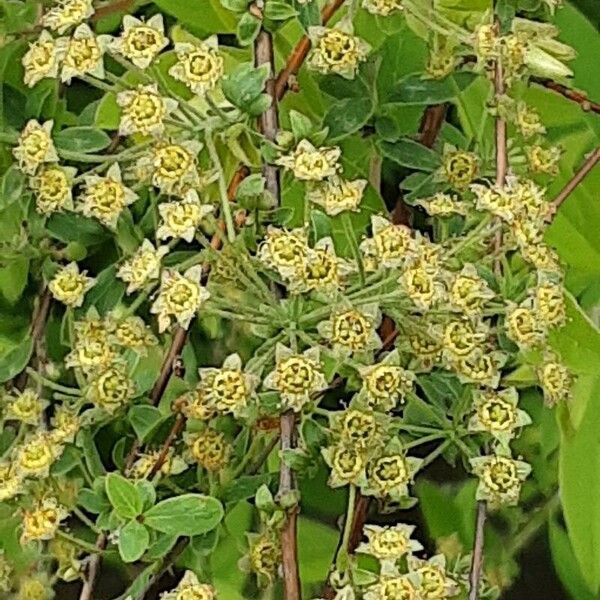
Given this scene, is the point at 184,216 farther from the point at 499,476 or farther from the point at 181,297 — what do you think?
the point at 499,476

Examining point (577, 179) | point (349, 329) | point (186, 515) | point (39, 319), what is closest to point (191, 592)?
point (186, 515)

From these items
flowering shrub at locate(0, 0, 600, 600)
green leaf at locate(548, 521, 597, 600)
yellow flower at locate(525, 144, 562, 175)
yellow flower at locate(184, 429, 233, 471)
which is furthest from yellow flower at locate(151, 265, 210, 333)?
green leaf at locate(548, 521, 597, 600)

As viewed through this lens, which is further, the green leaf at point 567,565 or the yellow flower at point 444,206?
the green leaf at point 567,565

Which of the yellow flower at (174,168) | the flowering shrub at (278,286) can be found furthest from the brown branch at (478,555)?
the yellow flower at (174,168)

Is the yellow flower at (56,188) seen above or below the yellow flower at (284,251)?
below

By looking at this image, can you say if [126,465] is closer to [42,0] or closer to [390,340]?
[390,340]

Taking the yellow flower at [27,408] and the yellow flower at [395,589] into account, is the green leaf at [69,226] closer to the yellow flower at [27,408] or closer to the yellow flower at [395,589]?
the yellow flower at [27,408]

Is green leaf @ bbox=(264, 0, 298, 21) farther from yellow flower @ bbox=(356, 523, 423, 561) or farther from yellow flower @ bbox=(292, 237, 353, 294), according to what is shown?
yellow flower @ bbox=(356, 523, 423, 561)
